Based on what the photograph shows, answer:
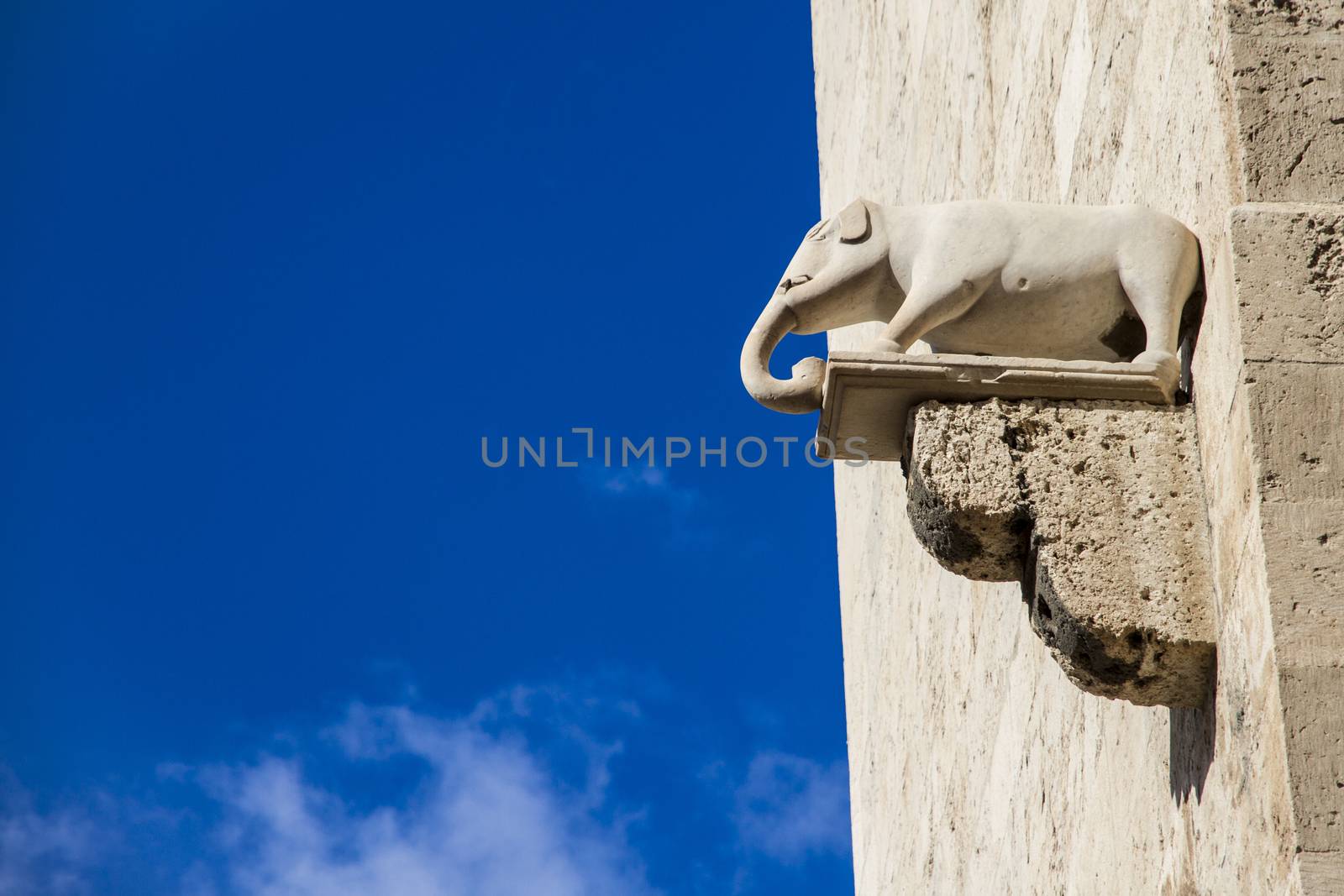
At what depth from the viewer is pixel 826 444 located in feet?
8.61

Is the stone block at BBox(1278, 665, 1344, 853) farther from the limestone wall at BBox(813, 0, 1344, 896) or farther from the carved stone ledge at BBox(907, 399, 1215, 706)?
the carved stone ledge at BBox(907, 399, 1215, 706)

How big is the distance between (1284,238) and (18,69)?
46688 millimetres

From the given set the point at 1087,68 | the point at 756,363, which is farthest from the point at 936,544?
the point at 1087,68

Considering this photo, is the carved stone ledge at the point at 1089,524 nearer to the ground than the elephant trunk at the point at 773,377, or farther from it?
nearer to the ground

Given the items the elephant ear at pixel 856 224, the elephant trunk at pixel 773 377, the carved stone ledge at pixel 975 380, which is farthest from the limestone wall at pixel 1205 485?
Result: the elephant trunk at pixel 773 377

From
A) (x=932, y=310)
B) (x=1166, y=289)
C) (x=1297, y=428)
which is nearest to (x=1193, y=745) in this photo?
(x=1297, y=428)

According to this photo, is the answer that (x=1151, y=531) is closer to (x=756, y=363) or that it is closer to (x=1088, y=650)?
(x=1088, y=650)

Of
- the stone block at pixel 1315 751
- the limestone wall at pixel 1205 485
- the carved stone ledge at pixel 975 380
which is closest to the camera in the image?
the stone block at pixel 1315 751

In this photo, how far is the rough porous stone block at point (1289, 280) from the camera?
223 cm

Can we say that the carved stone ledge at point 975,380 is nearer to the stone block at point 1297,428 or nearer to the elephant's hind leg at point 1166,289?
the elephant's hind leg at point 1166,289

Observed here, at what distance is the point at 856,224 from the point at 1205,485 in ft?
2.56

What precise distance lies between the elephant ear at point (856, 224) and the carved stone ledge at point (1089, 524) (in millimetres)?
451

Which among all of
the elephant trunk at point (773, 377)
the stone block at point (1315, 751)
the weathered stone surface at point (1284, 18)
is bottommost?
the stone block at point (1315, 751)

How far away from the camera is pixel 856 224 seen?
287cm
